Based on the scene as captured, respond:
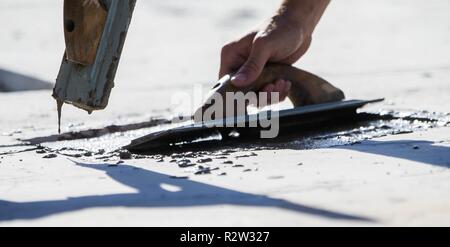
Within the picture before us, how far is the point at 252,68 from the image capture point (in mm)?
3182

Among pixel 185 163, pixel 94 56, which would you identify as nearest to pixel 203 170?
pixel 185 163

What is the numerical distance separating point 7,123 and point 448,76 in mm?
1980

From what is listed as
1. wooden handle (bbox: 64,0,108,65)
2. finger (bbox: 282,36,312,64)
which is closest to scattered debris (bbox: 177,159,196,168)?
wooden handle (bbox: 64,0,108,65)

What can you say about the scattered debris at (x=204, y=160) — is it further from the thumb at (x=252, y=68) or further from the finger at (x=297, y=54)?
the finger at (x=297, y=54)

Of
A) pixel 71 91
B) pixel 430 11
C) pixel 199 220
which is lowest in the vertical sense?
pixel 199 220

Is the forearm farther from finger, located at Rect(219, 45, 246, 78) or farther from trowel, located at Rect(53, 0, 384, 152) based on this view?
trowel, located at Rect(53, 0, 384, 152)

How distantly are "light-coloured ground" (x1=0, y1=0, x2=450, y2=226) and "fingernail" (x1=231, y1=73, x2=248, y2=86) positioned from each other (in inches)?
17.6

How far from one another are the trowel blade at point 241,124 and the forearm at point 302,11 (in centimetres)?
34

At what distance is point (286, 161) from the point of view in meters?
2.60

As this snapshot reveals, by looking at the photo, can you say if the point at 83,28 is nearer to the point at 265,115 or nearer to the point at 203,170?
the point at 203,170

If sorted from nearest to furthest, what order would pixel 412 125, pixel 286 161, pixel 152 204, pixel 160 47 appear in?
1. pixel 152 204
2. pixel 286 161
3. pixel 412 125
4. pixel 160 47

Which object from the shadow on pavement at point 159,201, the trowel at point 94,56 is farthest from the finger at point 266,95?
the shadow on pavement at point 159,201

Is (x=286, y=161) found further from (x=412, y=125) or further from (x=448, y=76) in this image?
(x=448, y=76)

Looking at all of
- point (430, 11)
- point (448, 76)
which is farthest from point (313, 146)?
point (430, 11)
